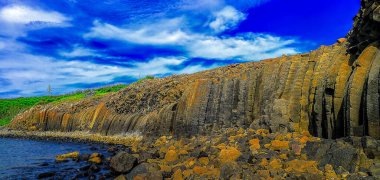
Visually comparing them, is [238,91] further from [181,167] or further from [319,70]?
[181,167]

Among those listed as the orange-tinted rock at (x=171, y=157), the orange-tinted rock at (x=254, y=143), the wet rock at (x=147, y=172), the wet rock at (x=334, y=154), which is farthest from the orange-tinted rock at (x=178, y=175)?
the wet rock at (x=334, y=154)

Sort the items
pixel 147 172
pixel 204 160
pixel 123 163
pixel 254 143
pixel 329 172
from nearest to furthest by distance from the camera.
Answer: pixel 329 172 → pixel 147 172 → pixel 204 160 → pixel 254 143 → pixel 123 163

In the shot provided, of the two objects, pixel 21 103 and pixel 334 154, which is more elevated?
pixel 21 103

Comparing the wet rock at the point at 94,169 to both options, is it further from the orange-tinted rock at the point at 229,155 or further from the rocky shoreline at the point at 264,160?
the orange-tinted rock at the point at 229,155

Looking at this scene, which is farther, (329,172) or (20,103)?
(20,103)

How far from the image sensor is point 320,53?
73.0 ft

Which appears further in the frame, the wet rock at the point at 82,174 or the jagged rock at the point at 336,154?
the wet rock at the point at 82,174

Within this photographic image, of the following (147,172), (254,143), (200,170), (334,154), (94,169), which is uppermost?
(254,143)

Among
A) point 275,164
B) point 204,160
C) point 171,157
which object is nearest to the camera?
point 275,164

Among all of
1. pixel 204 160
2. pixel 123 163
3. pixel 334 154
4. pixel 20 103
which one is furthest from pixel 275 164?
pixel 20 103

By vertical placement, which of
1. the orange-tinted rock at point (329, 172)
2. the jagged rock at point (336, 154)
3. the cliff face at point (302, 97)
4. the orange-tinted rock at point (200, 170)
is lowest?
the orange-tinted rock at point (200, 170)

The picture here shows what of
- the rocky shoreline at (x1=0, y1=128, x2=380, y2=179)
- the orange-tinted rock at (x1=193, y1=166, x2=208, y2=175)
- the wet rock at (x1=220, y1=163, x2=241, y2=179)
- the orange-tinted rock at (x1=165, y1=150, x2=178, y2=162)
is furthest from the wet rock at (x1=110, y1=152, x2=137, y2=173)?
the wet rock at (x1=220, y1=163, x2=241, y2=179)

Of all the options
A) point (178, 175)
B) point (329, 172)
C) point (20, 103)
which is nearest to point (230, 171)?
point (178, 175)

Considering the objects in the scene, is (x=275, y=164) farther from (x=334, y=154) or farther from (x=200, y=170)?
(x=200, y=170)
